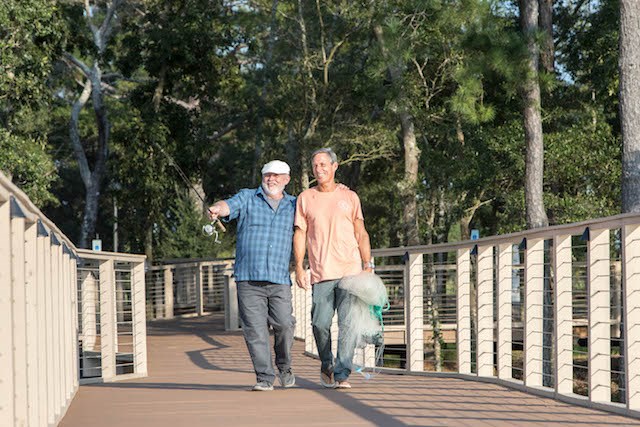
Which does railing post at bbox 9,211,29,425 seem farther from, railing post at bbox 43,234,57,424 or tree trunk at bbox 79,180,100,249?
tree trunk at bbox 79,180,100,249

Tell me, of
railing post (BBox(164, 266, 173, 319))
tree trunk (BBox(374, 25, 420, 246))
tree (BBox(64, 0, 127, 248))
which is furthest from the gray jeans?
tree (BBox(64, 0, 127, 248))

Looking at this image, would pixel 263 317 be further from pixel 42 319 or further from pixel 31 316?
pixel 31 316

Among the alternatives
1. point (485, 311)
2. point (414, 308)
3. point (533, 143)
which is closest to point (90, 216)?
point (533, 143)

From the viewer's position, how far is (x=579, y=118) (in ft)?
97.1

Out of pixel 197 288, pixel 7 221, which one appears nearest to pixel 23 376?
pixel 7 221

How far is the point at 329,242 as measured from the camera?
9070 mm

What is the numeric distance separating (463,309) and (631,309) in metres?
3.25

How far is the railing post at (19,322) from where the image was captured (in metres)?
4.74

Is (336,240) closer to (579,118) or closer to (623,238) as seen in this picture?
(623,238)

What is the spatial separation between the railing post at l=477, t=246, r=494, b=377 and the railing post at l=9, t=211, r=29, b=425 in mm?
5055

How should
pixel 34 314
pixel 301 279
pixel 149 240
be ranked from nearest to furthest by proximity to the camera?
pixel 34 314, pixel 301 279, pixel 149 240

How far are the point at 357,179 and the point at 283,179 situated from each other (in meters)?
29.5

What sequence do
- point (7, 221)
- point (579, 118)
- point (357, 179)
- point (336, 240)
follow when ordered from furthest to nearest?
point (357, 179) → point (579, 118) → point (336, 240) → point (7, 221)

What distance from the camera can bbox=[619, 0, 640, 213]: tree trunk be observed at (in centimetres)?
1978
